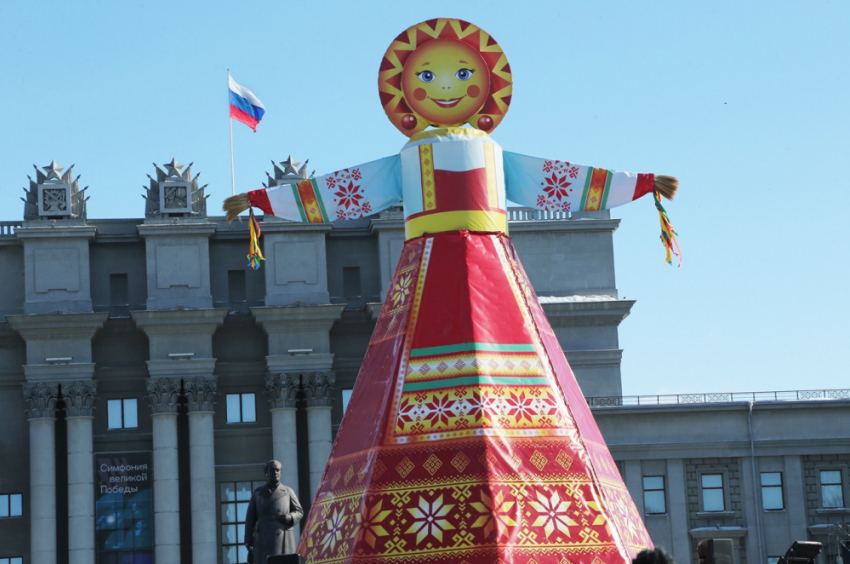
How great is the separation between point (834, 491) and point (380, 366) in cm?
3503

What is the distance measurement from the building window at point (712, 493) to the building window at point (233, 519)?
47.0 ft

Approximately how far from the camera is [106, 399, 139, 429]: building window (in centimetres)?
5344

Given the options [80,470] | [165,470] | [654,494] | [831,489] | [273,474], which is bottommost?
[831,489]

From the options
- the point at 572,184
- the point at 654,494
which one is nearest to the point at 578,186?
the point at 572,184

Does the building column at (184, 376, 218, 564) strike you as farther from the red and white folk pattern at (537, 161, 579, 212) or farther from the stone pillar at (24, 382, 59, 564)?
the red and white folk pattern at (537, 161, 579, 212)

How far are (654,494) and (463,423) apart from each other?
3418 cm

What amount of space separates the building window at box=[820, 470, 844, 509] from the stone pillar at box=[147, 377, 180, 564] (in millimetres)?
20282

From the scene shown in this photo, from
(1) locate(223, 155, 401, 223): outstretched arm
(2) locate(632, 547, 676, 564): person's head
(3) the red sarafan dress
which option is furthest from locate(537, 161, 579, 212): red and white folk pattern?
(2) locate(632, 547, 676, 564): person's head

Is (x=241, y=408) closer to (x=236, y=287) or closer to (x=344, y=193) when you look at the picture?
(x=236, y=287)

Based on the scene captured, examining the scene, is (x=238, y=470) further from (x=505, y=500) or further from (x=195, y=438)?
(x=505, y=500)

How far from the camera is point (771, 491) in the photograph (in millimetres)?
48969

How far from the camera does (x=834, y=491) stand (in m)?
48.8

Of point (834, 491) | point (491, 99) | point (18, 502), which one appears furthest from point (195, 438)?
point (491, 99)

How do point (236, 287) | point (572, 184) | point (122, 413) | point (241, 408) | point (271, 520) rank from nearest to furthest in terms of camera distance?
1. point (271, 520)
2. point (572, 184)
3. point (122, 413)
4. point (241, 408)
5. point (236, 287)
